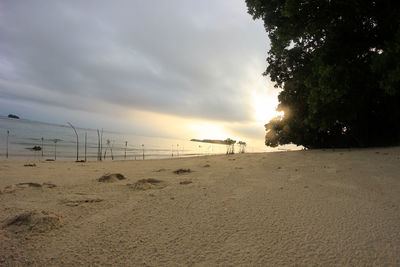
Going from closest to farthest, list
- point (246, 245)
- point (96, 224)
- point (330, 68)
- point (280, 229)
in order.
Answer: point (246, 245) → point (280, 229) → point (96, 224) → point (330, 68)

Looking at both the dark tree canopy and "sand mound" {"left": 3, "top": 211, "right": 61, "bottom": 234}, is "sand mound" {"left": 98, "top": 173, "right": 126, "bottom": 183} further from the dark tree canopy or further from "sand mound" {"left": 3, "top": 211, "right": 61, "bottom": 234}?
the dark tree canopy

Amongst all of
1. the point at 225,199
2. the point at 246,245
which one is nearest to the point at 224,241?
the point at 246,245

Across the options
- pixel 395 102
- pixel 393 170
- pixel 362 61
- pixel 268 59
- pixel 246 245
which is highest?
pixel 268 59

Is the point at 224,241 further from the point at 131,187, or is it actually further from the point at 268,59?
the point at 268,59

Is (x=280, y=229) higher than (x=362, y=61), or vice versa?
(x=362, y=61)

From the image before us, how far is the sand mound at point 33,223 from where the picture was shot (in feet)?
6.75

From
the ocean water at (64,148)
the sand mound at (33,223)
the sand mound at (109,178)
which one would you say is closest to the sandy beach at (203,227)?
the sand mound at (33,223)

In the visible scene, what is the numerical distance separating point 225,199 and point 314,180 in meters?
2.59

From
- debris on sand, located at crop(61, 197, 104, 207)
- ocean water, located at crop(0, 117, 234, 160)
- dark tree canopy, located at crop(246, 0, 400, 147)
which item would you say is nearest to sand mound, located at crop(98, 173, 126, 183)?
debris on sand, located at crop(61, 197, 104, 207)

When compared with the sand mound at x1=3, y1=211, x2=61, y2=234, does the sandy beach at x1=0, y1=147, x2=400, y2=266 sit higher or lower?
lower

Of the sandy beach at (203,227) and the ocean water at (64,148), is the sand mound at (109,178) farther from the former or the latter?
the ocean water at (64,148)

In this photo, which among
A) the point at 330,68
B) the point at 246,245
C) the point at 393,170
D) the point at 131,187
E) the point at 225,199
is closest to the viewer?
the point at 246,245

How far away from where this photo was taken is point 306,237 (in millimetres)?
1921

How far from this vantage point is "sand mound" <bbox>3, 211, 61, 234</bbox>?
2057mm
